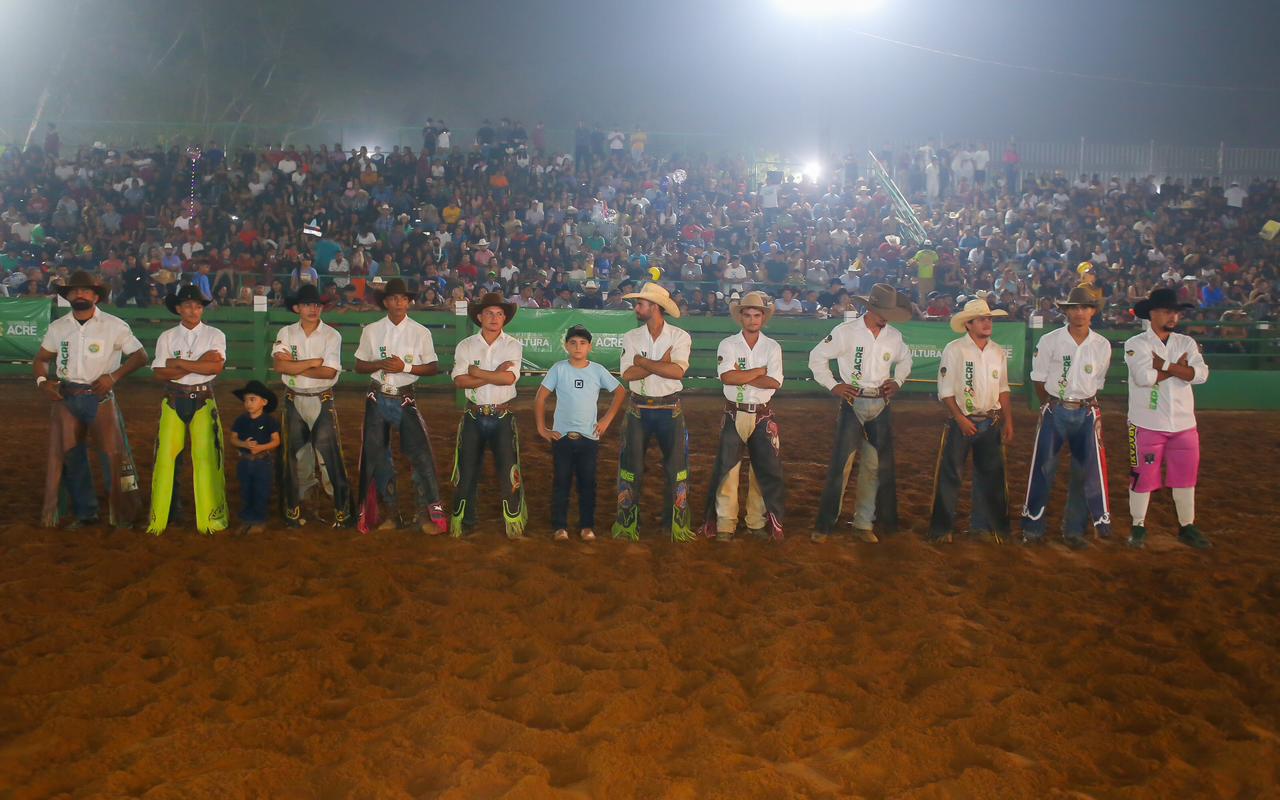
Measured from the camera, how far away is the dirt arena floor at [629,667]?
393 centimetres

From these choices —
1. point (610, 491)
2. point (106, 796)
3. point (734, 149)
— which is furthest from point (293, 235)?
point (106, 796)

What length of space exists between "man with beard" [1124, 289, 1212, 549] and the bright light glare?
22401 millimetres

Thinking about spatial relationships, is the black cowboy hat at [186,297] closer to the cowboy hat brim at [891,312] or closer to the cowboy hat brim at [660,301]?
the cowboy hat brim at [660,301]

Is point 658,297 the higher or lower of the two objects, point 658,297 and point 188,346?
the higher

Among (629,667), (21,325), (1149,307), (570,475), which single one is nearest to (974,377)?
(1149,307)

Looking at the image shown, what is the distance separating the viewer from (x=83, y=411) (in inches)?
289

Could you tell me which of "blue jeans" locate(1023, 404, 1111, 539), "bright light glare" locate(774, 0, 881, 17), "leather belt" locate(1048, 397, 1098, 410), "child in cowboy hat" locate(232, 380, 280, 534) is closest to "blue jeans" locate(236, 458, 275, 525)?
"child in cowboy hat" locate(232, 380, 280, 534)

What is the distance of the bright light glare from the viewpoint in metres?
27.6

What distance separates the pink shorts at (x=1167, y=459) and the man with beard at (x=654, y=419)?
10.7 ft

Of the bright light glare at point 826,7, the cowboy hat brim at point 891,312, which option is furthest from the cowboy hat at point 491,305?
the bright light glare at point 826,7

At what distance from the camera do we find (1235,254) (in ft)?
74.7

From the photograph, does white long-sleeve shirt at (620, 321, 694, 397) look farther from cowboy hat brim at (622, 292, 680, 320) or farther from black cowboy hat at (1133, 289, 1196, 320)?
black cowboy hat at (1133, 289, 1196, 320)

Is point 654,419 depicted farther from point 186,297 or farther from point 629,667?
point 186,297

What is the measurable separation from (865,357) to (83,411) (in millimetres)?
5614
